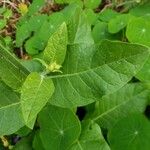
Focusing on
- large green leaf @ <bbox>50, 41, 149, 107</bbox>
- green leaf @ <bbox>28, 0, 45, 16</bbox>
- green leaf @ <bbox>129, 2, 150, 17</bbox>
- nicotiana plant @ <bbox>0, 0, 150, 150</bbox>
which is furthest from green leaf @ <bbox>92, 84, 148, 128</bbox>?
green leaf @ <bbox>28, 0, 45, 16</bbox>

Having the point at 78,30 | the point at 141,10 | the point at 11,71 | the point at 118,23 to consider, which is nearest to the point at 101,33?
the point at 118,23

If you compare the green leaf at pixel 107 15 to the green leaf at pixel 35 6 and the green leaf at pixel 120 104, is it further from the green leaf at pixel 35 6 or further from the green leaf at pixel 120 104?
the green leaf at pixel 120 104

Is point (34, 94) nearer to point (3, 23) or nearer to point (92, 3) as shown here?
point (92, 3)

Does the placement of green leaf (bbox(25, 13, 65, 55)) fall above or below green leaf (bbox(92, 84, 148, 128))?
above

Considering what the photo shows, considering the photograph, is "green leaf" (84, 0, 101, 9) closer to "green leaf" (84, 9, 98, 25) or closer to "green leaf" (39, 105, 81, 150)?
"green leaf" (84, 9, 98, 25)

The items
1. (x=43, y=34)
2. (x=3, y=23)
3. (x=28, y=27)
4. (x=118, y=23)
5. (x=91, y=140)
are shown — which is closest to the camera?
(x=91, y=140)

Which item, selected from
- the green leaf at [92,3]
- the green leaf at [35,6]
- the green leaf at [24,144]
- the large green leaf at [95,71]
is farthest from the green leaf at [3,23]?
the large green leaf at [95,71]
